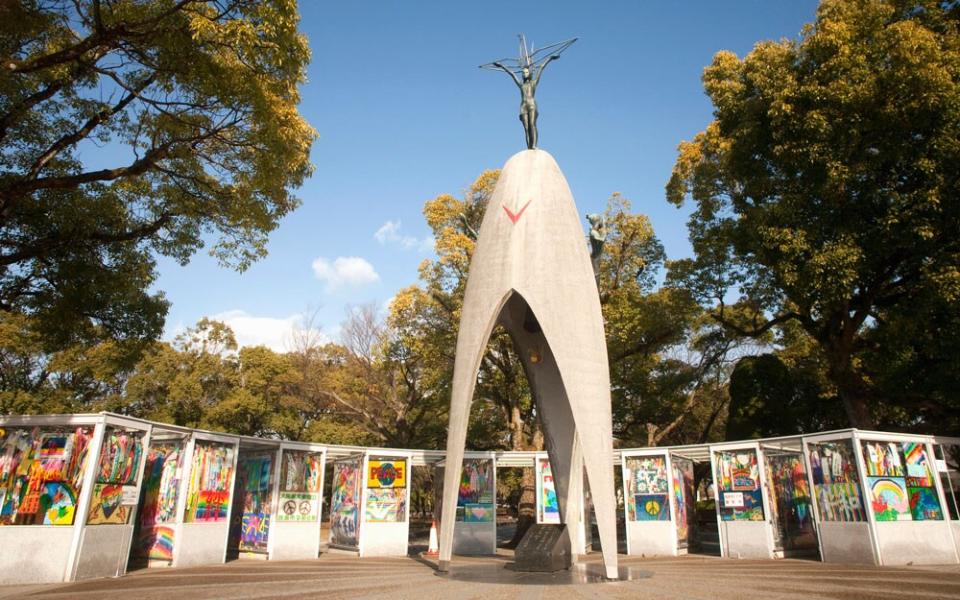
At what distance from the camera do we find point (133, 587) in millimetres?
9047

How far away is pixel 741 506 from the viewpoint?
15.2m

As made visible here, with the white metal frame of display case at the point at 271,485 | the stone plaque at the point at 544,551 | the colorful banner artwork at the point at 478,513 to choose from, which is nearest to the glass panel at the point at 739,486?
the stone plaque at the point at 544,551

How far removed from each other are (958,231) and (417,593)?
573 inches

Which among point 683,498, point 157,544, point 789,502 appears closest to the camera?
point 157,544

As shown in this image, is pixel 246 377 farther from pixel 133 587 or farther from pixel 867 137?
pixel 867 137

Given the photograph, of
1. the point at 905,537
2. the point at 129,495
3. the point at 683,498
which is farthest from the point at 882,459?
the point at 129,495

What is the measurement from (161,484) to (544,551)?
28.6 feet

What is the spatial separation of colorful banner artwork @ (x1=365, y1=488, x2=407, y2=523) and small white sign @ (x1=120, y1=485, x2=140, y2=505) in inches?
264

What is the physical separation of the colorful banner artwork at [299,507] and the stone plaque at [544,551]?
6803 millimetres

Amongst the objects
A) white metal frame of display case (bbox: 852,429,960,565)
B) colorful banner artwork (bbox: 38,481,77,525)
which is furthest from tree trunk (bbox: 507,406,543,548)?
colorful banner artwork (bbox: 38,481,77,525)

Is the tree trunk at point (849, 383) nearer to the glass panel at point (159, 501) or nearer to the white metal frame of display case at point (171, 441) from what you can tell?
the white metal frame of display case at point (171, 441)

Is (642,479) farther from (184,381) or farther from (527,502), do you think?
(184,381)

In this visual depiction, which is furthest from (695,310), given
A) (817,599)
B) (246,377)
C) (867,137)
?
(246,377)

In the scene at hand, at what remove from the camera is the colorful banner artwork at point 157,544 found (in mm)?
12672
